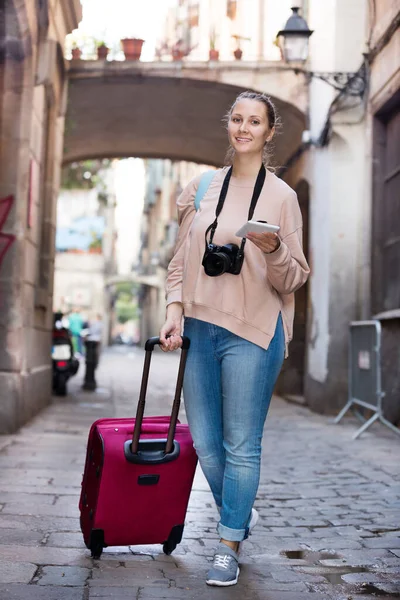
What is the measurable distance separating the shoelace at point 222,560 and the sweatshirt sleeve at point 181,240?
977 mm

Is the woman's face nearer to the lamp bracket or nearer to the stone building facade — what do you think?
the stone building facade

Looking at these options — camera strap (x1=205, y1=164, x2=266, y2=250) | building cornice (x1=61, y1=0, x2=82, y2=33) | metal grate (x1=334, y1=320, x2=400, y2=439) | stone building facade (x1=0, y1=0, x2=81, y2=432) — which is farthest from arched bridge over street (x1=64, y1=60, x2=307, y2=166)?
camera strap (x1=205, y1=164, x2=266, y2=250)

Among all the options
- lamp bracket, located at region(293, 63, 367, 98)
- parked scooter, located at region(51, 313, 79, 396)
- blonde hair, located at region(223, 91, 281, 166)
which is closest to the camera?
blonde hair, located at region(223, 91, 281, 166)

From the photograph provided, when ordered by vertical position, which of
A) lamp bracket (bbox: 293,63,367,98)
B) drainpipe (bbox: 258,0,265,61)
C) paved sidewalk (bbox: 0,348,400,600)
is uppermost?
drainpipe (bbox: 258,0,265,61)

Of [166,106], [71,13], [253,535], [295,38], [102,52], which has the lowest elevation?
[253,535]

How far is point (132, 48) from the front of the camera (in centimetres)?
1157

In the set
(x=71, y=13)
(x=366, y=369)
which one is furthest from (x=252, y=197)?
(x=71, y=13)

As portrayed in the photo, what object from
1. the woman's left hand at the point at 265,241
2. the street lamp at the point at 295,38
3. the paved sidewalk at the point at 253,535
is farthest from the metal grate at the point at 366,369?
the woman's left hand at the point at 265,241

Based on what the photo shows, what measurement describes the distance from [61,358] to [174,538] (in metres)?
8.11

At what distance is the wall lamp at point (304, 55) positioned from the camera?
10.1m

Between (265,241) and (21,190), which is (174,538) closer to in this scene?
(265,241)

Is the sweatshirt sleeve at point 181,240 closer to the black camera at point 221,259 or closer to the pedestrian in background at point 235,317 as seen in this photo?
the pedestrian in background at point 235,317

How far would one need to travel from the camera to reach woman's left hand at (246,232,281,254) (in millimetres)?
2918

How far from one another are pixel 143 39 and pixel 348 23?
2.86 m
